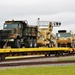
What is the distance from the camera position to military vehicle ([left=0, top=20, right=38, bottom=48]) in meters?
31.5

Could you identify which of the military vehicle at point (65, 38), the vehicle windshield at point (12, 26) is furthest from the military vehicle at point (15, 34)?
the military vehicle at point (65, 38)

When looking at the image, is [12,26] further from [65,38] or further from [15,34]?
[65,38]

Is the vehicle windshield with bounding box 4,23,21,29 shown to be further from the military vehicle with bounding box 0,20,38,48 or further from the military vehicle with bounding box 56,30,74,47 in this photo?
the military vehicle with bounding box 56,30,74,47

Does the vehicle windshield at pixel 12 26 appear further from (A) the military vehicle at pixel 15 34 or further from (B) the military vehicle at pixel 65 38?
(B) the military vehicle at pixel 65 38

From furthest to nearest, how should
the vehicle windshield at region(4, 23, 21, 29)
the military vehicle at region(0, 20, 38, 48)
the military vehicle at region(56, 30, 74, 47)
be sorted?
the military vehicle at region(56, 30, 74, 47) < the vehicle windshield at region(4, 23, 21, 29) < the military vehicle at region(0, 20, 38, 48)

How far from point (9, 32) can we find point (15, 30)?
0.57 metres

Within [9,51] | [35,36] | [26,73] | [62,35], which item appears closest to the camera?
[26,73]

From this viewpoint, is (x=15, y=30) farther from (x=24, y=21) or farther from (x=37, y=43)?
(x=37, y=43)

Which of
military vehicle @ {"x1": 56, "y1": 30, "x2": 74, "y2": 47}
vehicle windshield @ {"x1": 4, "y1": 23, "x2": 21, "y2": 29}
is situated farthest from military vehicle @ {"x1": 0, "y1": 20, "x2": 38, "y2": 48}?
military vehicle @ {"x1": 56, "y1": 30, "x2": 74, "y2": 47}

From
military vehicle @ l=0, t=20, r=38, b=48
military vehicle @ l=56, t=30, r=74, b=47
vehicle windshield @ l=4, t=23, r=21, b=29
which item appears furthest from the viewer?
military vehicle @ l=56, t=30, r=74, b=47

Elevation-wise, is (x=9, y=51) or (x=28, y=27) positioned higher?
(x=28, y=27)

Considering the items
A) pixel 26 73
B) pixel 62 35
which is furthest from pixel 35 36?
pixel 26 73

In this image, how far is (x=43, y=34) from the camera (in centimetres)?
3734

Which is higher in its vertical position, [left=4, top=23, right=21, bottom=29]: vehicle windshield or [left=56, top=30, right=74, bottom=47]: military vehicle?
[left=4, top=23, right=21, bottom=29]: vehicle windshield
